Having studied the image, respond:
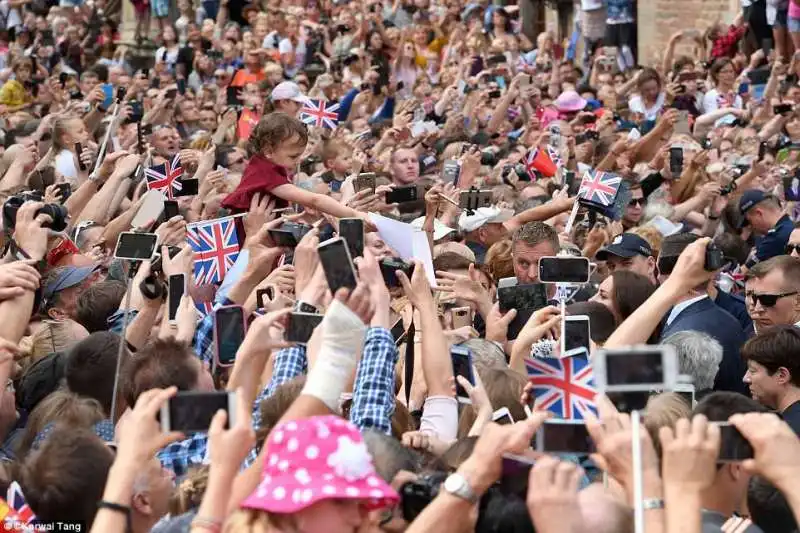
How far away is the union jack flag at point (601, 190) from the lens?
9109 mm

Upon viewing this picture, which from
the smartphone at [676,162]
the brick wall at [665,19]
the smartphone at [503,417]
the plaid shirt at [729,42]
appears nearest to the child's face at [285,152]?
the smartphone at [503,417]

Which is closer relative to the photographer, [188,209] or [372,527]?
[372,527]

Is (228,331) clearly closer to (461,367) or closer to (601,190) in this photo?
(461,367)

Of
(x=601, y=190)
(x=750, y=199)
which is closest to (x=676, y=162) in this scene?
(x=750, y=199)

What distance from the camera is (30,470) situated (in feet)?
14.0

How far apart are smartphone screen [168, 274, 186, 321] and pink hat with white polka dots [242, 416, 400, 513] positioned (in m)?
3.01

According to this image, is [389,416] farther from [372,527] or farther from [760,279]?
[760,279]

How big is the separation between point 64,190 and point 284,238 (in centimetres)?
400

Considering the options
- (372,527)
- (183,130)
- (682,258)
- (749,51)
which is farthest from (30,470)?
(749,51)

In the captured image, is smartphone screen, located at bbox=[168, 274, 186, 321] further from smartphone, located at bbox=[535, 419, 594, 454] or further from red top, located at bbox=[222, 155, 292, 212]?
smartphone, located at bbox=[535, 419, 594, 454]

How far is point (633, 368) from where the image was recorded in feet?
12.0

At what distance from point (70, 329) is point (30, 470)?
256 cm

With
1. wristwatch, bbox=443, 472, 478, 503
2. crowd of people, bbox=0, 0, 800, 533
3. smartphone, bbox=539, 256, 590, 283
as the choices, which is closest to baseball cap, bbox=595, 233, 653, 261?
crowd of people, bbox=0, 0, 800, 533

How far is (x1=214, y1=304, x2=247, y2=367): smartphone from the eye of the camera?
5.43 m
